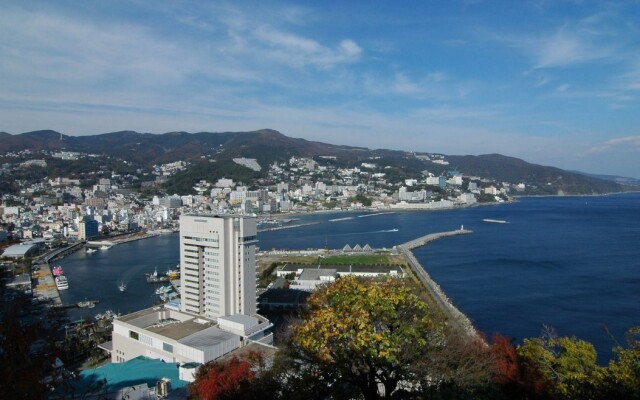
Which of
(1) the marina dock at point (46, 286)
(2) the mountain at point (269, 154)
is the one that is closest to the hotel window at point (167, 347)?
(1) the marina dock at point (46, 286)

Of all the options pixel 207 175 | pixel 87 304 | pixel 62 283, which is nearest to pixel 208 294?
pixel 87 304

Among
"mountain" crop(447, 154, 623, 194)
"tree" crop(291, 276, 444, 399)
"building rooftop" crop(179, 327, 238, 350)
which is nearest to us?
"tree" crop(291, 276, 444, 399)

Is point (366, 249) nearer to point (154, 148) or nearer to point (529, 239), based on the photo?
point (529, 239)

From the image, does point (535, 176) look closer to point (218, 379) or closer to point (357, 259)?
point (357, 259)

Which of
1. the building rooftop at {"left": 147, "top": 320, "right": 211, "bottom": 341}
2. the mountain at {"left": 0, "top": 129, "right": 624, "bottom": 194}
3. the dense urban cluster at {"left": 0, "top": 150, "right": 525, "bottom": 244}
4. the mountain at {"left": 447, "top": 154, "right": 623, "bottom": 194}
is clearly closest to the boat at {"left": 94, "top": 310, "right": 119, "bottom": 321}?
the building rooftop at {"left": 147, "top": 320, "right": 211, "bottom": 341}

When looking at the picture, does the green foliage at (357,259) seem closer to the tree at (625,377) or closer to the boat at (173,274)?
the boat at (173,274)

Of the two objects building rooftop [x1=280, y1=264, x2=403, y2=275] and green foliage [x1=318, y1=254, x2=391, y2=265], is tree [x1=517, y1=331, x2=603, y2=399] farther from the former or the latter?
green foliage [x1=318, y1=254, x2=391, y2=265]
